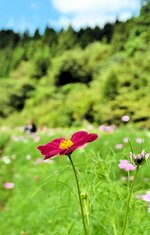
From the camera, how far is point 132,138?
8.71 m

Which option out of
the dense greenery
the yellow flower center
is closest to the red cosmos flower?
the yellow flower center

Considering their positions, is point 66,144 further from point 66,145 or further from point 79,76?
point 79,76

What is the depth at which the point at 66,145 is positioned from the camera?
4.91 ft

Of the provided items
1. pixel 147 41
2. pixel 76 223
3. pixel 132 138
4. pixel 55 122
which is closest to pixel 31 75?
pixel 55 122

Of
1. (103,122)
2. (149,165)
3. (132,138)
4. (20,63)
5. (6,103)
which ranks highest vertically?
(20,63)

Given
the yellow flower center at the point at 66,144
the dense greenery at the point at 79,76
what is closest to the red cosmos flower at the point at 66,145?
the yellow flower center at the point at 66,144

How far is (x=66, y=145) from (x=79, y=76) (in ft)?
127

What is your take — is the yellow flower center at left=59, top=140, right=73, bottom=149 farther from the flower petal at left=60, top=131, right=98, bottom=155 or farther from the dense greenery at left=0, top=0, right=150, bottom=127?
the dense greenery at left=0, top=0, right=150, bottom=127

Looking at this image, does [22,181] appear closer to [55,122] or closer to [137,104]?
[137,104]

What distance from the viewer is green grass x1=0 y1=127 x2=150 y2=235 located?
204 cm

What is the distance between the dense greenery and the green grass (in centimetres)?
897

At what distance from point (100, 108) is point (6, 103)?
20107 millimetres

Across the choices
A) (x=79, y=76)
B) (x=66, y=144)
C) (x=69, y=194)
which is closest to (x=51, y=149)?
(x=66, y=144)

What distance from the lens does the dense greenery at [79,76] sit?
20.9 meters
